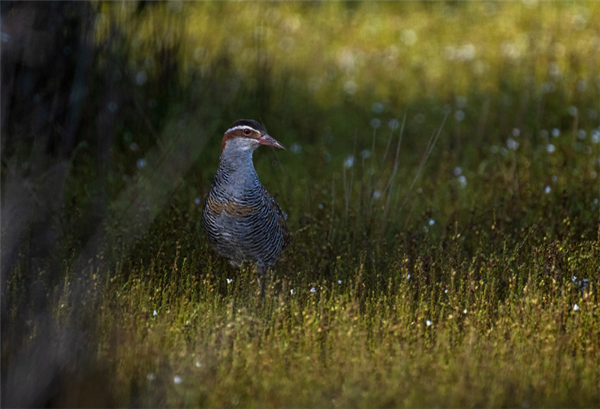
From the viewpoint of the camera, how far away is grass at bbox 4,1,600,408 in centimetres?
372

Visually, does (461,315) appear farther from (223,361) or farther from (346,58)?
(346,58)

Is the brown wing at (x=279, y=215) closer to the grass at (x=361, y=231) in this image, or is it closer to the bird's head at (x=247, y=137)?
the grass at (x=361, y=231)

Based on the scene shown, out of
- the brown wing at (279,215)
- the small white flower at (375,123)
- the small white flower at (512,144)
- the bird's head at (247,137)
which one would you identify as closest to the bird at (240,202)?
the bird's head at (247,137)

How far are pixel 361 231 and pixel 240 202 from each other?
48.3 inches

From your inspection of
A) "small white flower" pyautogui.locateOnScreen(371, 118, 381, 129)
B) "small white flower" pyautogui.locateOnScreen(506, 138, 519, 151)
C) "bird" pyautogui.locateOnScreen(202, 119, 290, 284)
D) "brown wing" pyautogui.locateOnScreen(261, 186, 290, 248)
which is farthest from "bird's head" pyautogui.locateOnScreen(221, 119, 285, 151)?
"small white flower" pyautogui.locateOnScreen(371, 118, 381, 129)

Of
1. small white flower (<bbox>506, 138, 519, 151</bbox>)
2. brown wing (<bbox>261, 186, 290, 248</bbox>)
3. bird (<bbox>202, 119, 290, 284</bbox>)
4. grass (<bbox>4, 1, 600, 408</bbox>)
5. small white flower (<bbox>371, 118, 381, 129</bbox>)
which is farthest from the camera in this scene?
small white flower (<bbox>371, 118, 381, 129</bbox>)

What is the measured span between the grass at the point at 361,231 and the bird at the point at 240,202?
253 mm

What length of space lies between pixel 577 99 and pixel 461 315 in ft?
16.9

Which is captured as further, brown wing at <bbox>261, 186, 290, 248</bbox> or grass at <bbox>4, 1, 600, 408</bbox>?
brown wing at <bbox>261, 186, 290, 248</bbox>

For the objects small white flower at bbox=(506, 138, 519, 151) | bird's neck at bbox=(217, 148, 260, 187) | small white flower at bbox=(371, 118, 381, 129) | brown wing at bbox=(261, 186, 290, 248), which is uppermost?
small white flower at bbox=(506, 138, 519, 151)

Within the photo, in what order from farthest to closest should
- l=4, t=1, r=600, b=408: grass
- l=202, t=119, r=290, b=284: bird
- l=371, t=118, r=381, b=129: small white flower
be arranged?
1. l=371, t=118, r=381, b=129: small white flower
2. l=202, t=119, r=290, b=284: bird
3. l=4, t=1, r=600, b=408: grass

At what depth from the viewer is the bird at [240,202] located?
481 centimetres

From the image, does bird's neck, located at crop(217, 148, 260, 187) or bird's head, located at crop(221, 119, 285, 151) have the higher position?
bird's head, located at crop(221, 119, 285, 151)

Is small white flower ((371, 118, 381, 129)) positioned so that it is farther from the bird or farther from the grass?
the bird
